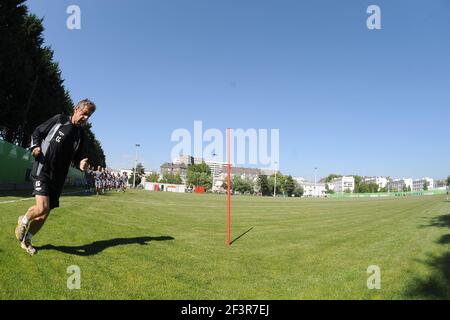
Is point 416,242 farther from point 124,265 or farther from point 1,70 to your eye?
point 1,70

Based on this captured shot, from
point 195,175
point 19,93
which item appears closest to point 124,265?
point 19,93

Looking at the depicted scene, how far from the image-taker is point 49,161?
5957 millimetres

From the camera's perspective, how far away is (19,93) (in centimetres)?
3105

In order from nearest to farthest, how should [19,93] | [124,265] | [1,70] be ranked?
[124,265] < [1,70] < [19,93]

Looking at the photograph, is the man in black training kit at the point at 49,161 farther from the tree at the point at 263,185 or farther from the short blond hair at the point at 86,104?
the tree at the point at 263,185

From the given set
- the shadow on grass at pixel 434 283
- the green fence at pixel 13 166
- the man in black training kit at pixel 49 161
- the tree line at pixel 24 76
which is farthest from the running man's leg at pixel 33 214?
the tree line at pixel 24 76

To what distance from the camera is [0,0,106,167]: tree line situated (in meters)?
25.8

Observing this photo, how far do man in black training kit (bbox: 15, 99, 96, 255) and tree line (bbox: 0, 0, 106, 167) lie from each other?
23.1 metres

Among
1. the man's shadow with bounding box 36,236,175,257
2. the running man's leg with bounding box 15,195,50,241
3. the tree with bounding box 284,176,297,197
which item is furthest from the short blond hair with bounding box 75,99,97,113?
the tree with bounding box 284,176,297,197

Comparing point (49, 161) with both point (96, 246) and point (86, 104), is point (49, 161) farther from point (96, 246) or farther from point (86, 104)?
point (96, 246)

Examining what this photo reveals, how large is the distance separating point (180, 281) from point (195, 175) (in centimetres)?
15077
